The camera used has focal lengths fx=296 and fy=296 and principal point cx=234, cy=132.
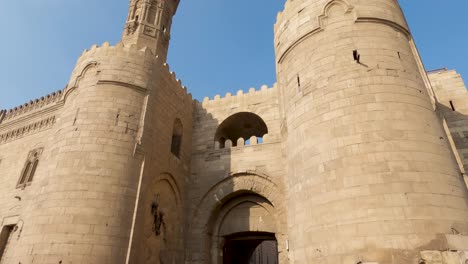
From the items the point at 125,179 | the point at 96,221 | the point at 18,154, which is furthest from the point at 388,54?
the point at 18,154

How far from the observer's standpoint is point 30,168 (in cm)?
1338

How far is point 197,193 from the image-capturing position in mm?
11969

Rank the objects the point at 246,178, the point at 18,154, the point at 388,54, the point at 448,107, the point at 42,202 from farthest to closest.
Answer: the point at 18,154 → the point at 246,178 → the point at 448,107 → the point at 42,202 → the point at 388,54

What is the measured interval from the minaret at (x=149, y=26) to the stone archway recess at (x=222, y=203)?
8557 mm

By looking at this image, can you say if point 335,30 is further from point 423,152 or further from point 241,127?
point 241,127

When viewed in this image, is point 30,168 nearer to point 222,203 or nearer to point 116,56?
point 116,56

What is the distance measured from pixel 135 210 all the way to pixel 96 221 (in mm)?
1059

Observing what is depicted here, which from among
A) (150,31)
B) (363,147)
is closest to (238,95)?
(150,31)

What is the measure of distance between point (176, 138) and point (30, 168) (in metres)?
6.93

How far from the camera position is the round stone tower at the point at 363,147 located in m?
5.66

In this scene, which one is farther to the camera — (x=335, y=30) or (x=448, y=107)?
(x=448, y=107)

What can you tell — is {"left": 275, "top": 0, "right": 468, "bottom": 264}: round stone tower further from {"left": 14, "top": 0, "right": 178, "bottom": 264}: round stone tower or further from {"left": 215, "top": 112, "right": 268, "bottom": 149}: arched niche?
{"left": 215, "top": 112, "right": 268, "bottom": 149}: arched niche

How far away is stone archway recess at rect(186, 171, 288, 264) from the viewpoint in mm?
10539

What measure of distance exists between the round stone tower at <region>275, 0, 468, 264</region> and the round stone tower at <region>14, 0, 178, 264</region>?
4.72 meters
